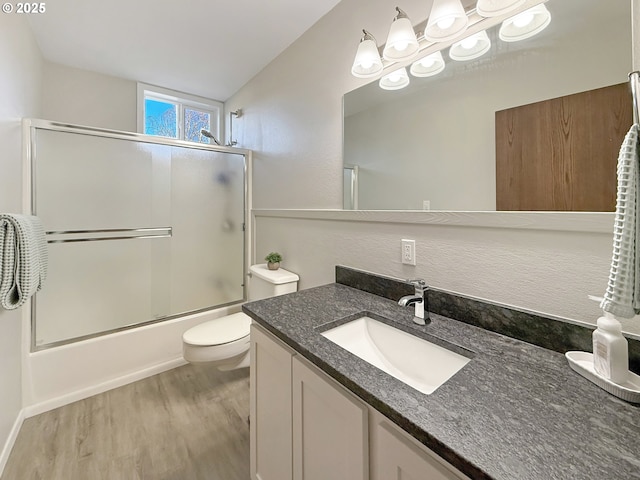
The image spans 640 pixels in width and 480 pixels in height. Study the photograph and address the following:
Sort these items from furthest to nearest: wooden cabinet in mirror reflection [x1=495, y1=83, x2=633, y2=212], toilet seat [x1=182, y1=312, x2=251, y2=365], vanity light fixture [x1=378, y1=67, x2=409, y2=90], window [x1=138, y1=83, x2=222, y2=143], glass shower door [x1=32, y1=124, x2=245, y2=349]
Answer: window [x1=138, y1=83, x2=222, y2=143] → glass shower door [x1=32, y1=124, x2=245, y2=349] → toilet seat [x1=182, y1=312, x2=251, y2=365] → vanity light fixture [x1=378, y1=67, x2=409, y2=90] → wooden cabinet in mirror reflection [x1=495, y1=83, x2=633, y2=212]

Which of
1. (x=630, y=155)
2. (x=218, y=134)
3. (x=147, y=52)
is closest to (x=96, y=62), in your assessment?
(x=147, y=52)

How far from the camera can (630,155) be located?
557 millimetres

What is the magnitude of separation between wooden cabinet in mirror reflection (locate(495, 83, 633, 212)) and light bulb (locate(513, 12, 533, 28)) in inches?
10.4

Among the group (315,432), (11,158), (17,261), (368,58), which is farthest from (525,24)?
(11,158)

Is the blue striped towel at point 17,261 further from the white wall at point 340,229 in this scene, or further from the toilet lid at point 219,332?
the white wall at point 340,229

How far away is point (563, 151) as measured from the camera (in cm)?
81

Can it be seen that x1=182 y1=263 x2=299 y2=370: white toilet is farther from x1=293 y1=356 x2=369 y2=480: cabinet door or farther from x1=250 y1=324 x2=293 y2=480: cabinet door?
x1=293 y1=356 x2=369 y2=480: cabinet door

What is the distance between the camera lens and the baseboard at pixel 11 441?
4.24ft

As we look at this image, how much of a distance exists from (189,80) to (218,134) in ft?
2.14

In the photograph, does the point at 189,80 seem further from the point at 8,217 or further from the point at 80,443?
the point at 80,443

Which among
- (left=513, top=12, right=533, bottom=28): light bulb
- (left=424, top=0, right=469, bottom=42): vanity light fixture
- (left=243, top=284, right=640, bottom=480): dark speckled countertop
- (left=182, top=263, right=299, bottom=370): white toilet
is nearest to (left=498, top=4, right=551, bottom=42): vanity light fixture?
(left=513, top=12, right=533, bottom=28): light bulb

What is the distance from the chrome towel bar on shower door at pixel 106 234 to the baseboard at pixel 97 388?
98 cm

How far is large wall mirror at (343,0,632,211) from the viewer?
77cm

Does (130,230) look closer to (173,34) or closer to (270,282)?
(270,282)
